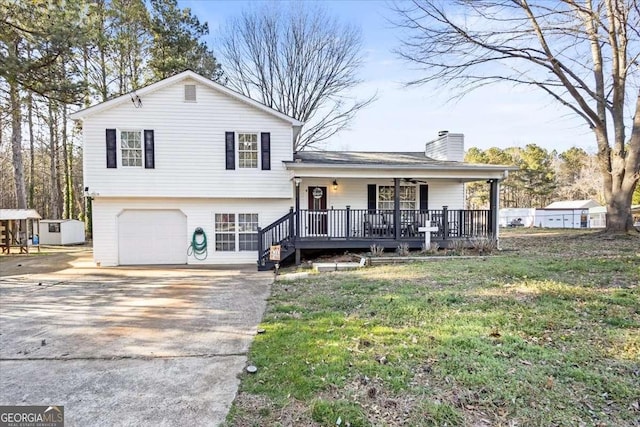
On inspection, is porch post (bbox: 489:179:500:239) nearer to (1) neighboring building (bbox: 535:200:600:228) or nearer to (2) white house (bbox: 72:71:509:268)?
(2) white house (bbox: 72:71:509:268)

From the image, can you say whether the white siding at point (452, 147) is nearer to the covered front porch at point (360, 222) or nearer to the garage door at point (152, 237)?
the covered front porch at point (360, 222)

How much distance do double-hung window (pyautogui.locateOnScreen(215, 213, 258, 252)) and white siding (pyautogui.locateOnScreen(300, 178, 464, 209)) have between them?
211 cm

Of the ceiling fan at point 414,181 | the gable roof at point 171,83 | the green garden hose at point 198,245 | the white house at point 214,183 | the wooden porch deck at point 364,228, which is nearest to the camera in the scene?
the gable roof at point 171,83

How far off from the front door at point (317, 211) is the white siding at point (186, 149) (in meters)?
1.25

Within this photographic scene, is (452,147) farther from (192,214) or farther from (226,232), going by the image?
(192,214)

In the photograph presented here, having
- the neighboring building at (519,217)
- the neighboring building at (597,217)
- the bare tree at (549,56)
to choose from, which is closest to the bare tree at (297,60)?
the bare tree at (549,56)

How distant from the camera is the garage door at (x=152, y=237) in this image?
12.8 m

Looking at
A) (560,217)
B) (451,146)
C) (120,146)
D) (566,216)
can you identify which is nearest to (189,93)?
(120,146)

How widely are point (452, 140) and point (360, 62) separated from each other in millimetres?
10401

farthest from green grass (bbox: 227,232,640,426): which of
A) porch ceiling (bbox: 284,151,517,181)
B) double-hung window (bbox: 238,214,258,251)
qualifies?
double-hung window (bbox: 238,214,258,251)

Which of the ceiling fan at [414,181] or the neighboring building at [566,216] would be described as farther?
the neighboring building at [566,216]

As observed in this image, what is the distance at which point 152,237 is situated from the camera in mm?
13008

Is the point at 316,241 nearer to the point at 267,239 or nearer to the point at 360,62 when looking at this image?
the point at 267,239

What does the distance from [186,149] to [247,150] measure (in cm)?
211
